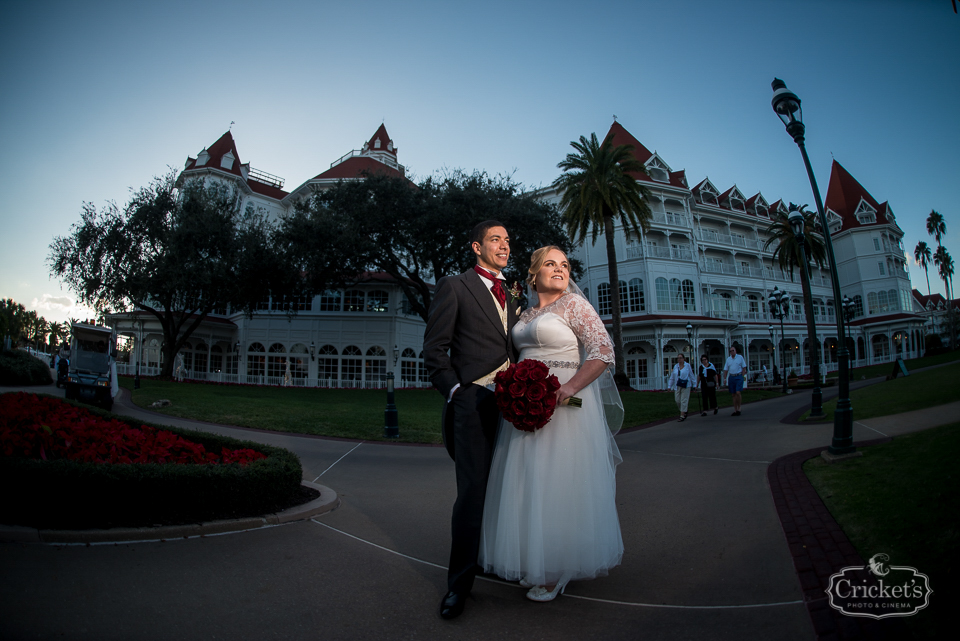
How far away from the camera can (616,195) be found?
89.3 feet

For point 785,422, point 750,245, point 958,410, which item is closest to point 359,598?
point 958,410

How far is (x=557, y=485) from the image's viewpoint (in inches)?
113

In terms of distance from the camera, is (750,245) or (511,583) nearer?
(511,583)

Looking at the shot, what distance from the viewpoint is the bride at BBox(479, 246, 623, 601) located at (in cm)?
281

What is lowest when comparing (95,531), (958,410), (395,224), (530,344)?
(95,531)

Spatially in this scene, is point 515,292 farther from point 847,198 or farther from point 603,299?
point 847,198

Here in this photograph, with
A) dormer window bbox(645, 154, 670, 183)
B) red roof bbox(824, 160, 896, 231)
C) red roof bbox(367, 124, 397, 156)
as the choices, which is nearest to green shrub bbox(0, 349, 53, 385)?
red roof bbox(367, 124, 397, 156)

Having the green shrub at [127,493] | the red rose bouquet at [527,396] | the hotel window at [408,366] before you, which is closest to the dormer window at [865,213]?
the hotel window at [408,366]

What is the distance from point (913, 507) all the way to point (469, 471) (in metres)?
2.97

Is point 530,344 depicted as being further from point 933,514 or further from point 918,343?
point 918,343

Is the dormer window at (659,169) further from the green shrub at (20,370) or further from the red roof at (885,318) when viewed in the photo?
the green shrub at (20,370)

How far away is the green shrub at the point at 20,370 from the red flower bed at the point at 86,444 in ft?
70.4

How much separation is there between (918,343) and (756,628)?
56.4 metres

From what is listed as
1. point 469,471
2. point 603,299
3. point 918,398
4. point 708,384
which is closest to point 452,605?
point 469,471
